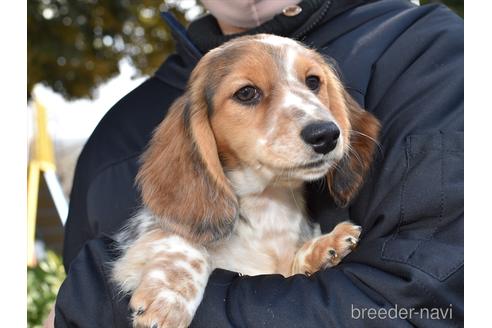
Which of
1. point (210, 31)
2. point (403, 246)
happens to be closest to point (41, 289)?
point (210, 31)

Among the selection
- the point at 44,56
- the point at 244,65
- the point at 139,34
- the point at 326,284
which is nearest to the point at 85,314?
the point at 326,284

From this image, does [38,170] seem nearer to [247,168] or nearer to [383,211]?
[247,168]

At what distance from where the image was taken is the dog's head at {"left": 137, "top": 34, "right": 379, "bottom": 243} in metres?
3.23

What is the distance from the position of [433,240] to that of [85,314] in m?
1.46

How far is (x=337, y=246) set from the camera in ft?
10.1

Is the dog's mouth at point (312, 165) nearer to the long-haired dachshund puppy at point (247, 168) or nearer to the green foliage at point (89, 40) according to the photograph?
the long-haired dachshund puppy at point (247, 168)

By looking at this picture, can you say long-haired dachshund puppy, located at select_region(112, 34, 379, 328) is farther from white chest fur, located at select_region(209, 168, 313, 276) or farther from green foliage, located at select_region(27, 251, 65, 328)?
green foliage, located at select_region(27, 251, 65, 328)

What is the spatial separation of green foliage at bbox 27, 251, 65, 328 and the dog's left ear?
473 cm

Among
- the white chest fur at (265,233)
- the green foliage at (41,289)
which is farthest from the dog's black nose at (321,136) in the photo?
the green foliage at (41,289)

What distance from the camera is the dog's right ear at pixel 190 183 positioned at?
325 centimetres

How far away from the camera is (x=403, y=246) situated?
2695 mm

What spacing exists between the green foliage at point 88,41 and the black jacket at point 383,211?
14.8 ft

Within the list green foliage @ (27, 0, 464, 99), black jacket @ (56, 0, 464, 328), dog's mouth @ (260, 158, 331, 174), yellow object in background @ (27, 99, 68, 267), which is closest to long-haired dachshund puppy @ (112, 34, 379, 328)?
dog's mouth @ (260, 158, 331, 174)

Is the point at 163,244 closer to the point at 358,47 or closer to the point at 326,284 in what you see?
the point at 326,284
